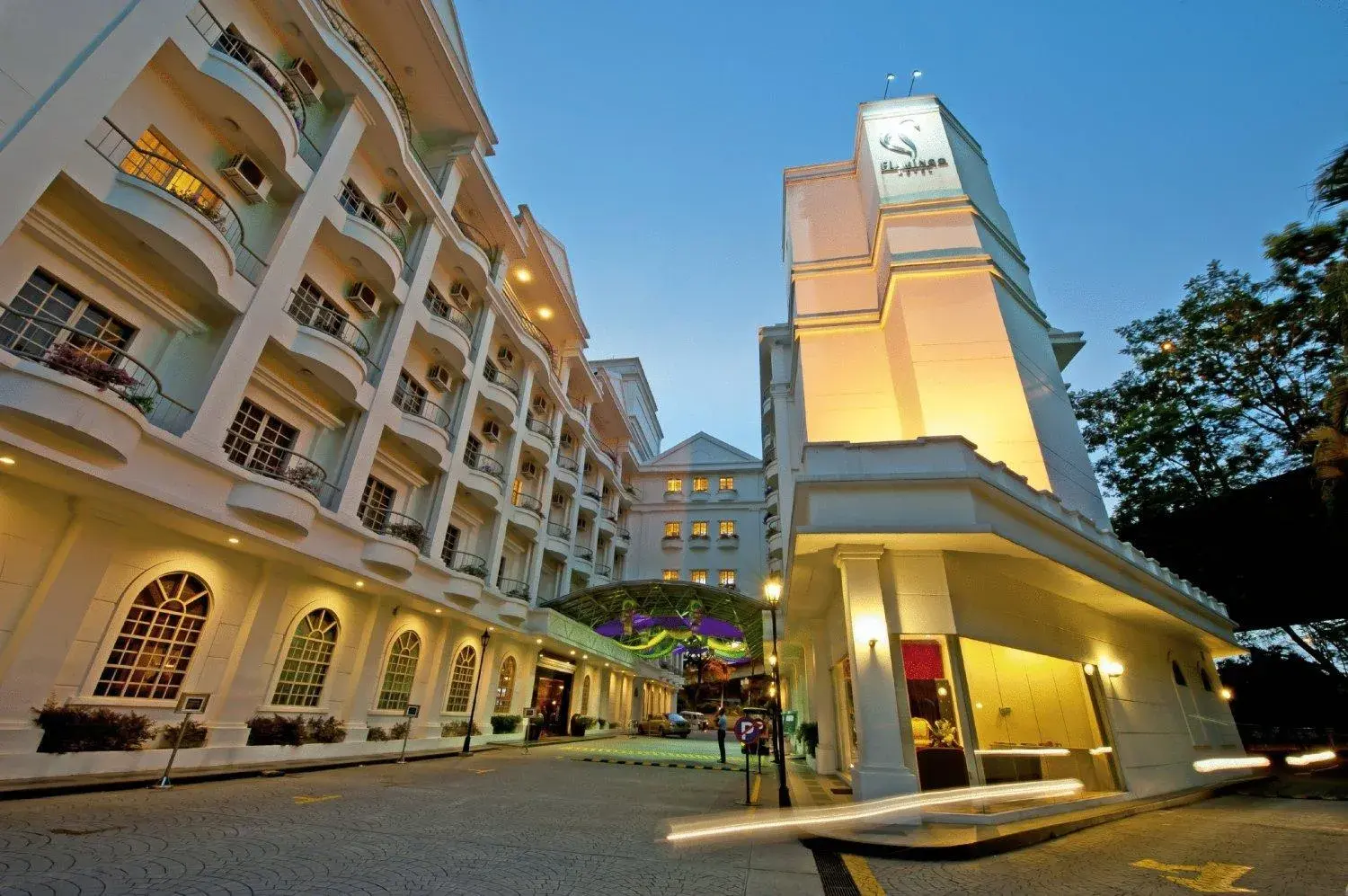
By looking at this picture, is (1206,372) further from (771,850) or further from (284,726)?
(284,726)

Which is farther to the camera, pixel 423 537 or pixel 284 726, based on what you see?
pixel 423 537

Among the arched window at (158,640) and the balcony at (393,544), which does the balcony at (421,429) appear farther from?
the arched window at (158,640)

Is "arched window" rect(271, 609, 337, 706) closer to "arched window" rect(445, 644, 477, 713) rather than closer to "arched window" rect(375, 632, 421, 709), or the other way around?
"arched window" rect(375, 632, 421, 709)

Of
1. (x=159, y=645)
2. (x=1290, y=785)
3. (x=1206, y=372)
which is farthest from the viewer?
(x=1206, y=372)

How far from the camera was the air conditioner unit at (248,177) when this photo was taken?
11609 mm

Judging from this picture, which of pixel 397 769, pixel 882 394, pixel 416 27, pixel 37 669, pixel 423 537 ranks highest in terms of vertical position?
pixel 416 27

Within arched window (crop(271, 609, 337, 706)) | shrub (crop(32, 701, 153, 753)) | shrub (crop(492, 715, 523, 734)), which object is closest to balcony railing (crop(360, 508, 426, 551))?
arched window (crop(271, 609, 337, 706))

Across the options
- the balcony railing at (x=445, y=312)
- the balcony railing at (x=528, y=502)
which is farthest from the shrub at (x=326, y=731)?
the balcony railing at (x=445, y=312)

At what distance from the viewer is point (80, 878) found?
419cm

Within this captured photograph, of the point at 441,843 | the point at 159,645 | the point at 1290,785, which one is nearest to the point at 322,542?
the point at 159,645

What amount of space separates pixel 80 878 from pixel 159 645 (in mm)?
8532

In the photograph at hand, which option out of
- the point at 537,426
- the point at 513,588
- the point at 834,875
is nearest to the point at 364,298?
the point at 537,426

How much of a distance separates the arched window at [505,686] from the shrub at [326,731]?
26.4 ft

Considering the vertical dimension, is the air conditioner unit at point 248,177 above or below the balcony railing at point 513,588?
above
